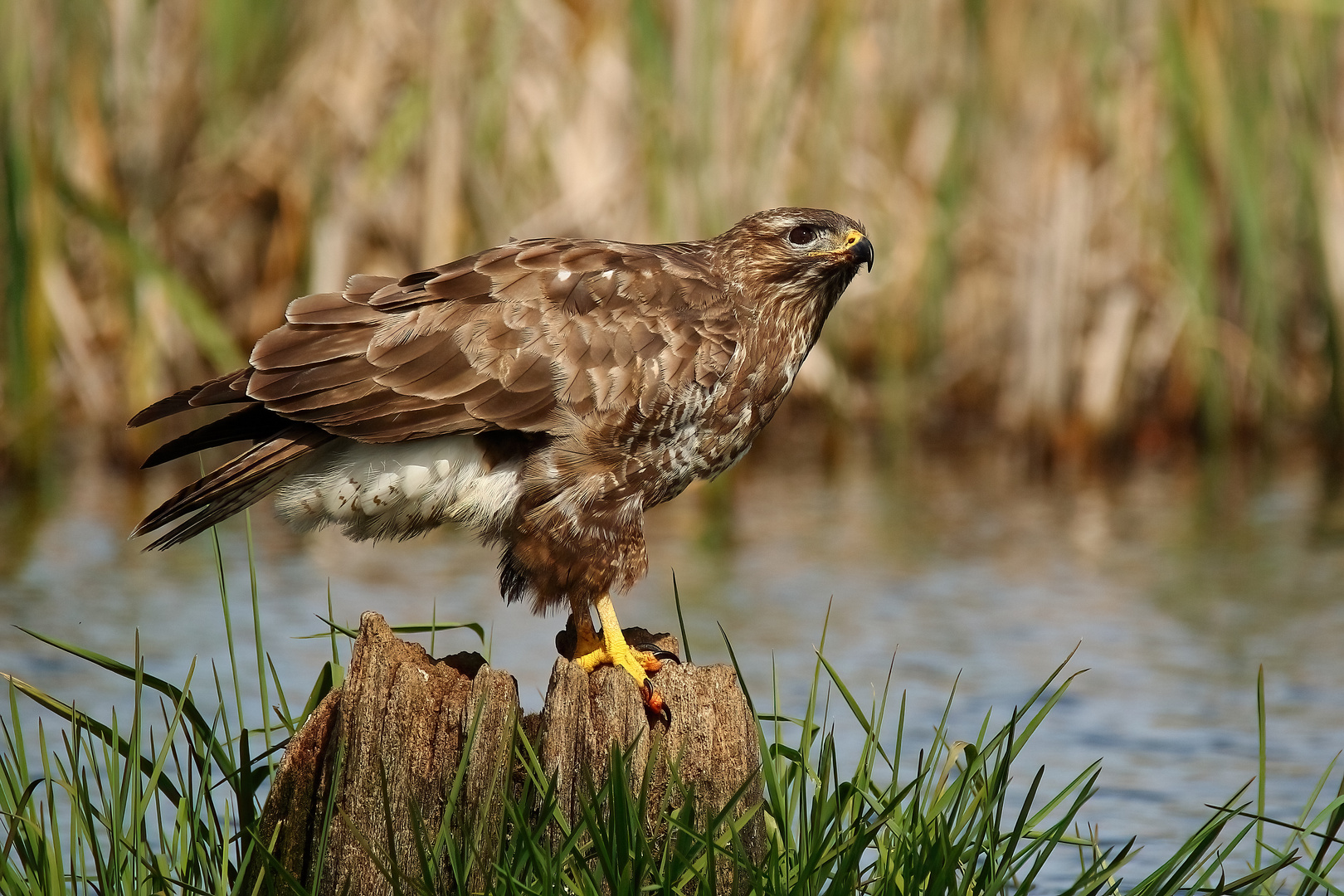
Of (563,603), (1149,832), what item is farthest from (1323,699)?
(563,603)

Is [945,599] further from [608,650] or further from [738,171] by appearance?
[608,650]

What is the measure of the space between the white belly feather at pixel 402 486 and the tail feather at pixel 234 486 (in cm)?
8

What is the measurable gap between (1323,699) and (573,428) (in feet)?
12.2

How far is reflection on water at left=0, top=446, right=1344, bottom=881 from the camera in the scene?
6.55 metres

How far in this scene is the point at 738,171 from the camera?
9.73 m

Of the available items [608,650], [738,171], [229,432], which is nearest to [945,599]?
[738,171]

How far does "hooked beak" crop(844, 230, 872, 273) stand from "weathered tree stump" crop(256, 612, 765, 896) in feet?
4.64

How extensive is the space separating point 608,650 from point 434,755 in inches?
30.4

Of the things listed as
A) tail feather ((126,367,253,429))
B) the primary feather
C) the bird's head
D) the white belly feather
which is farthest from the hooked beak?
tail feather ((126,367,253,429))

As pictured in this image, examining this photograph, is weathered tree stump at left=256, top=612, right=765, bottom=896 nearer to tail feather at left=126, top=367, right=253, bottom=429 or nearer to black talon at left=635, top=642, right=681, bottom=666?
black talon at left=635, top=642, right=681, bottom=666

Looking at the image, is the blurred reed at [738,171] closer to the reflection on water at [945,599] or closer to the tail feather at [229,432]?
the reflection on water at [945,599]

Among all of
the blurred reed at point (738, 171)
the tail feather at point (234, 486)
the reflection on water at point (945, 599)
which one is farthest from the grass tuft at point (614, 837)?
the blurred reed at point (738, 171)

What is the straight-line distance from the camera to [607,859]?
135 inches

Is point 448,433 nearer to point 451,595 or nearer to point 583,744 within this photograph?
point 583,744
